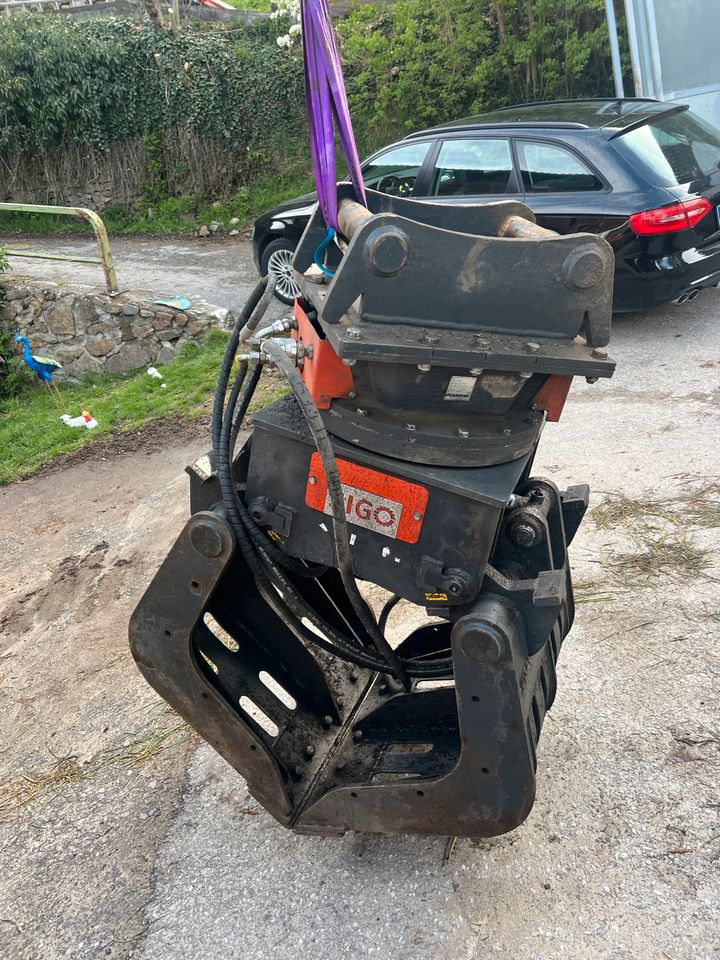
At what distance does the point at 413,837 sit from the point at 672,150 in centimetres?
580

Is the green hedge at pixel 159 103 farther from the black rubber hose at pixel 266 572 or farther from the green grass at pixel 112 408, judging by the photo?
the black rubber hose at pixel 266 572

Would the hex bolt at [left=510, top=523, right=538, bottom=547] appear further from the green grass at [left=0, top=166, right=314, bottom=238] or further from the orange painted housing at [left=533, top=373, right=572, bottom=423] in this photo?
the green grass at [left=0, top=166, right=314, bottom=238]

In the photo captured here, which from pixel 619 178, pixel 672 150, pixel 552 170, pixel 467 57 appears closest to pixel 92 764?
pixel 619 178

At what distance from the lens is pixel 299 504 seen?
2.37 m

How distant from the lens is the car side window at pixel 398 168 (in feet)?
25.2

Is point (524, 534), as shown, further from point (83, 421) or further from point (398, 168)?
point (83, 421)

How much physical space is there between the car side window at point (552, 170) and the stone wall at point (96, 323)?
13.5ft

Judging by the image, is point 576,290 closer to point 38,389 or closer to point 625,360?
point 625,360

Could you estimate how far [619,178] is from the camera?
6328 mm

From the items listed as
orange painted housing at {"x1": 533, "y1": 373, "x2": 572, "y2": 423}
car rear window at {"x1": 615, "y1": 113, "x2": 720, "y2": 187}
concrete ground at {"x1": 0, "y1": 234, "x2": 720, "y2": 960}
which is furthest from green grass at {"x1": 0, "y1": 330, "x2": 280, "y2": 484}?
orange painted housing at {"x1": 533, "y1": 373, "x2": 572, "y2": 423}

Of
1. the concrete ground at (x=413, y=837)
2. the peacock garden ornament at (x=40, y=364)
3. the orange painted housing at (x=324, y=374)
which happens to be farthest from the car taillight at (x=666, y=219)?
the peacock garden ornament at (x=40, y=364)

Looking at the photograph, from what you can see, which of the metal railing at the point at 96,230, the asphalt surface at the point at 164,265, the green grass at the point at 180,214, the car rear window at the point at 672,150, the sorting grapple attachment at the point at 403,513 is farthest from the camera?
the green grass at the point at 180,214

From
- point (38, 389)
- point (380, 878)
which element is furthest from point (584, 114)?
point (38, 389)

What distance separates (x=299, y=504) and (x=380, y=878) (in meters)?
1.32
